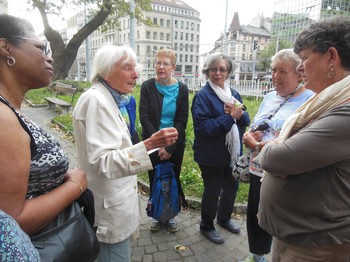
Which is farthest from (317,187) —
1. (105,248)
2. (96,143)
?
(105,248)

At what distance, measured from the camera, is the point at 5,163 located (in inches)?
40.2

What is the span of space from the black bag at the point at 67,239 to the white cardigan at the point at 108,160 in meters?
0.36

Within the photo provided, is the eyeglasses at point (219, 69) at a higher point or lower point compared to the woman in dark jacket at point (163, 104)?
higher

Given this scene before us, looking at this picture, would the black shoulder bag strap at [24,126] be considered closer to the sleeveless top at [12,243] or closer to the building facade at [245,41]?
the sleeveless top at [12,243]

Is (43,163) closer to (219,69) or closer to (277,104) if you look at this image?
(277,104)

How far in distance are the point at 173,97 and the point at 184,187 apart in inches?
67.5

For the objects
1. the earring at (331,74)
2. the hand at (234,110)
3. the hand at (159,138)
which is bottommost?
the hand at (159,138)

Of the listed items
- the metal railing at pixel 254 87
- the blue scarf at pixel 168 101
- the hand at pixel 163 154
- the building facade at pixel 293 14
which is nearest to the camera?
the hand at pixel 163 154

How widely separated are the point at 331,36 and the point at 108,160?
4.90 feet

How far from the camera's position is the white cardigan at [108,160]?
A: 1727 mm

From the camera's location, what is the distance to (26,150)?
43.8 inches

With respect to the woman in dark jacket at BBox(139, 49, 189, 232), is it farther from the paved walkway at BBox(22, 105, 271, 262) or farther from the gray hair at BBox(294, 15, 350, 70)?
the gray hair at BBox(294, 15, 350, 70)

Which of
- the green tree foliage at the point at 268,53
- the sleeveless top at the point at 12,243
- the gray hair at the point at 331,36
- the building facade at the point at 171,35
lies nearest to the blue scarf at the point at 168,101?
the gray hair at the point at 331,36

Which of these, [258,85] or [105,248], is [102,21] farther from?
[105,248]
